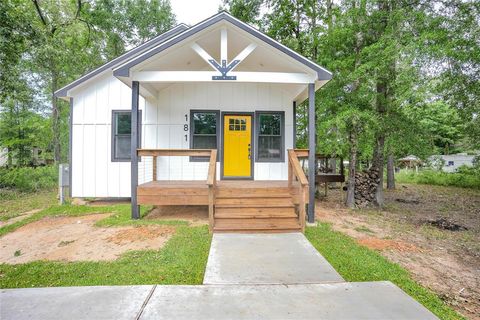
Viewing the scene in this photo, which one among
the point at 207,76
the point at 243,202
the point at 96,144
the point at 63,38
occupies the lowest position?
the point at 243,202

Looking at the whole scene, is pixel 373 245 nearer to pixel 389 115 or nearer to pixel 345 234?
pixel 345 234

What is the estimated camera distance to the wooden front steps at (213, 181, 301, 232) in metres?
4.98

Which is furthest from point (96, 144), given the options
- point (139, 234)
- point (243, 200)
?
point (243, 200)

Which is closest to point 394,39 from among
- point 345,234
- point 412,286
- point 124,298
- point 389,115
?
point 389,115

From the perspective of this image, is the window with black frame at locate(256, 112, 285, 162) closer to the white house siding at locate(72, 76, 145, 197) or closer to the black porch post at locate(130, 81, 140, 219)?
the black porch post at locate(130, 81, 140, 219)

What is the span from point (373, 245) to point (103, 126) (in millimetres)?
7571

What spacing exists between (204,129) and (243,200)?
285 centimetres

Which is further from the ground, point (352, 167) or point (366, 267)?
point (352, 167)

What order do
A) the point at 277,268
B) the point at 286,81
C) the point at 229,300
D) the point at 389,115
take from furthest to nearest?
the point at 389,115 → the point at 286,81 → the point at 277,268 → the point at 229,300

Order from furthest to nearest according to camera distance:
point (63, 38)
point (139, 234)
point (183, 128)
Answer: point (63, 38), point (183, 128), point (139, 234)

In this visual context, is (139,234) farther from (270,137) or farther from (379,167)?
(379,167)

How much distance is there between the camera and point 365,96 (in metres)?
7.11

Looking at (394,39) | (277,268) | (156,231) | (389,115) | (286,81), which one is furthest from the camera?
(389,115)

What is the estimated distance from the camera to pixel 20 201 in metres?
8.89
